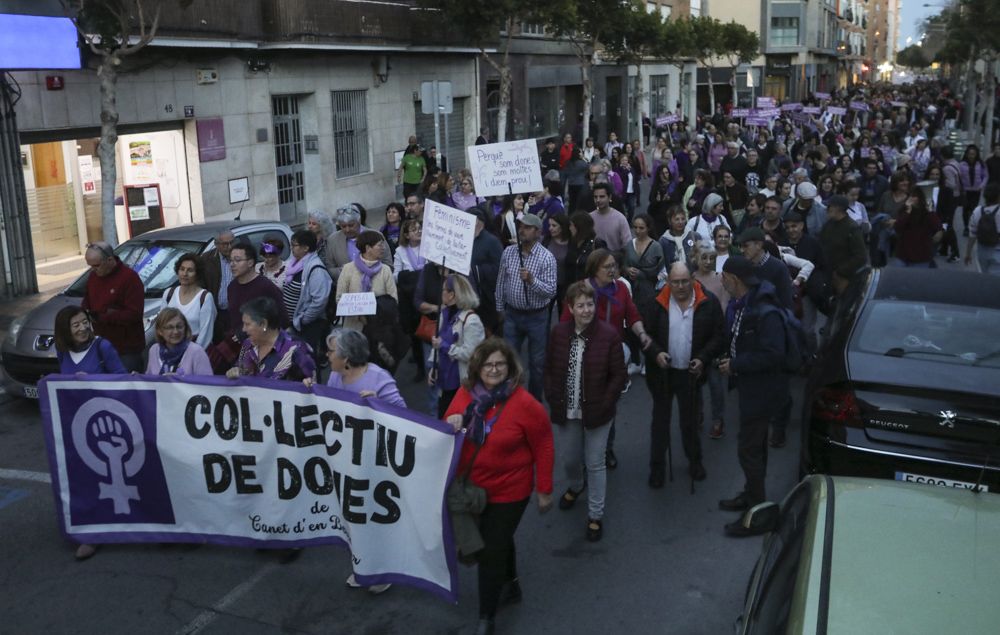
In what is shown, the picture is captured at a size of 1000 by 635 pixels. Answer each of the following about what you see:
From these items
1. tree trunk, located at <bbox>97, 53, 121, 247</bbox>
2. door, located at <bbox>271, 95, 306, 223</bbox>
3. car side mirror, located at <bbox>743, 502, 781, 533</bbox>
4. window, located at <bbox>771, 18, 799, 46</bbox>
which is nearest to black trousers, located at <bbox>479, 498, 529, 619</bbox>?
car side mirror, located at <bbox>743, 502, 781, 533</bbox>

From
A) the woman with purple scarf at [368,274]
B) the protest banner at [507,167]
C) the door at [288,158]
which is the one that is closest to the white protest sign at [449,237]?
the woman with purple scarf at [368,274]

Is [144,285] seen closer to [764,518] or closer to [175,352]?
[175,352]

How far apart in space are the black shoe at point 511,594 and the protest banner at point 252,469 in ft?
1.31

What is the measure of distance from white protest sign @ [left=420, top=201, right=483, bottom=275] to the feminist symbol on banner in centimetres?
292

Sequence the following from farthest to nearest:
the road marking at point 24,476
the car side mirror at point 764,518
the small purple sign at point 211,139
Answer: the small purple sign at point 211,139 < the road marking at point 24,476 < the car side mirror at point 764,518

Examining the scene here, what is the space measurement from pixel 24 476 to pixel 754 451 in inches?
216

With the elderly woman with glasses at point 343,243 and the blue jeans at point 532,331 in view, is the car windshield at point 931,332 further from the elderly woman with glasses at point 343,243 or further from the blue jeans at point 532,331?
the elderly woman with glasses at point 343,243

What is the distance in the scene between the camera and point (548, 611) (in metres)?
5.62

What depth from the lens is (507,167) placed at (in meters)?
11.9

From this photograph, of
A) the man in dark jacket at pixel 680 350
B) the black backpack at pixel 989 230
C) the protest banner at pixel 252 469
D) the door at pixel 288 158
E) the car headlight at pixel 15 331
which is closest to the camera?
the protest banner at pixel 252 469

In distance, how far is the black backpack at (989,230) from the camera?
1152 cm

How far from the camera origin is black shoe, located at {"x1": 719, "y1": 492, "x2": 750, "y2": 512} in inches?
271

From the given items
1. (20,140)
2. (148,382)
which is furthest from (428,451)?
(20,140)

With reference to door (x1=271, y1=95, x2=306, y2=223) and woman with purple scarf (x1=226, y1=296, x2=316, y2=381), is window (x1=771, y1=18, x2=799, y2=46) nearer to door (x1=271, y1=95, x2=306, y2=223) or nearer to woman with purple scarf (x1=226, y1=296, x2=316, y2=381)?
door (x1=271, y1=95, x2=306, y2=223)
